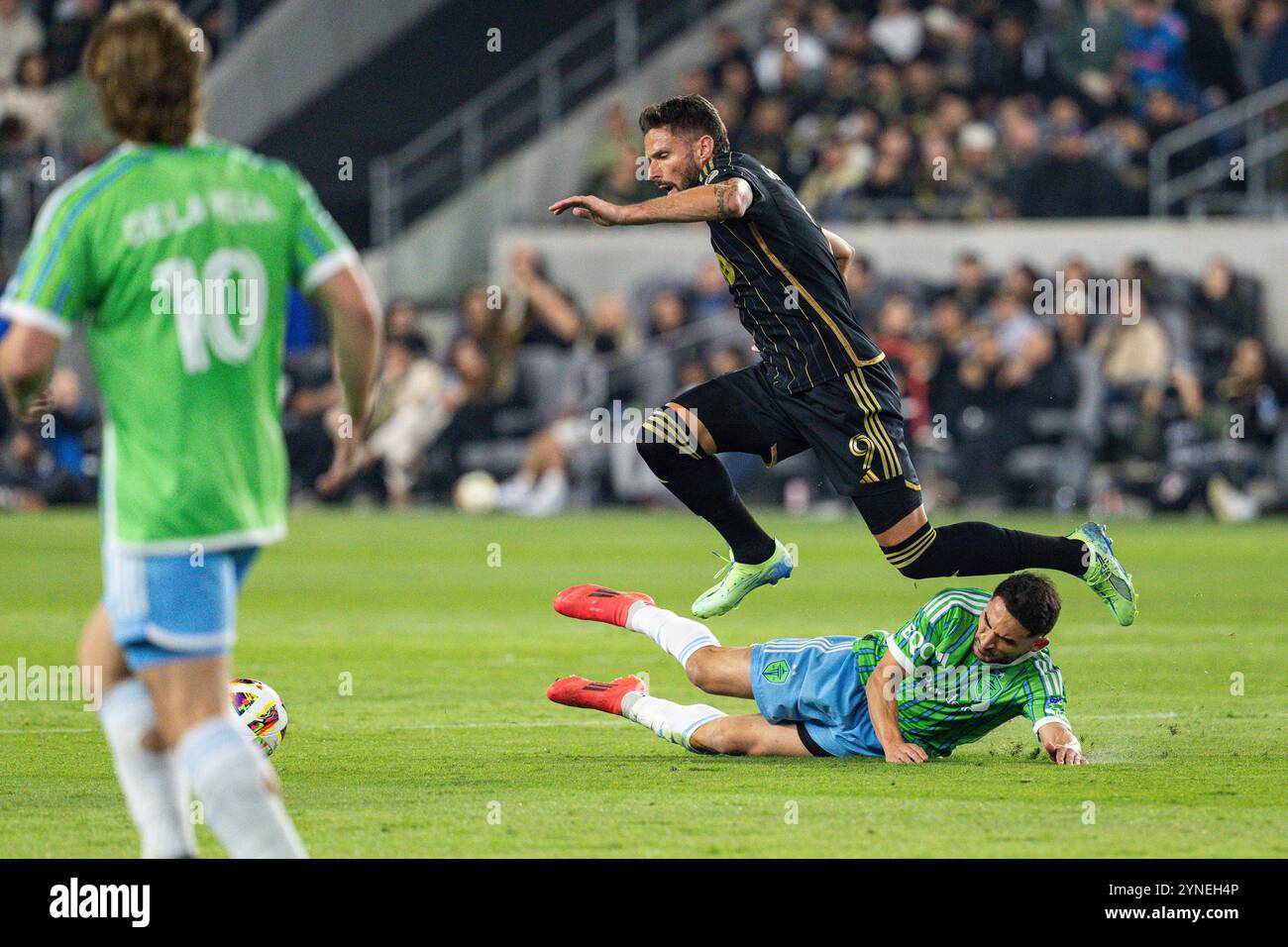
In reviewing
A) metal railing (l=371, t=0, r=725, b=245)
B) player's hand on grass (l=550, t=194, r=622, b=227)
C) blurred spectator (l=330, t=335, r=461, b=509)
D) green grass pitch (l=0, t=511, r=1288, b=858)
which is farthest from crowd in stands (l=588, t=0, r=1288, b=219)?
player's hand on grass (l=550, t=194, r=622, b=227)

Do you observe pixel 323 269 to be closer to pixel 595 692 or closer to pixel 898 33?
pixel 595 692

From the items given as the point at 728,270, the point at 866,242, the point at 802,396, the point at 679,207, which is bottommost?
the point at 802,396

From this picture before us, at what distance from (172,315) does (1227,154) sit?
20843 millimetres

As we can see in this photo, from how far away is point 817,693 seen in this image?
7617 millimetres

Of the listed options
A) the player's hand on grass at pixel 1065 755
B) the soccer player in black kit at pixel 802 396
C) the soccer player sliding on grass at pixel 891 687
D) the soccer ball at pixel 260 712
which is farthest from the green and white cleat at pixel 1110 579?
the soccer ball at pixel 260 712

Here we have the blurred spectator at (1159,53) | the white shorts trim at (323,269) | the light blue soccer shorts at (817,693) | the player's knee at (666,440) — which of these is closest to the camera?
the white shorts trim at (323,269)

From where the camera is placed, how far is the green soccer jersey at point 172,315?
4461mm

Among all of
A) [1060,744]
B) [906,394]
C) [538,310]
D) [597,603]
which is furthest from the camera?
[538,310]

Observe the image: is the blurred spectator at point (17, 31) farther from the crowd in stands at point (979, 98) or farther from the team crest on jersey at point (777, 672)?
the team crest on jersey at point (777, 672)

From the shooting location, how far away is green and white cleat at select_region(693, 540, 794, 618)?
8828 mm

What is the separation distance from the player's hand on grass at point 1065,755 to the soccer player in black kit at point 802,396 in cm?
105

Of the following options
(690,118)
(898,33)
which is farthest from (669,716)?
(898,33)

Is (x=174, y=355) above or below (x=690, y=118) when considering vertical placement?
below

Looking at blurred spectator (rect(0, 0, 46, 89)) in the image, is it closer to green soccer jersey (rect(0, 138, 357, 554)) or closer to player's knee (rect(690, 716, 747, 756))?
player's knee (rect(690, 716, 747, 756))
